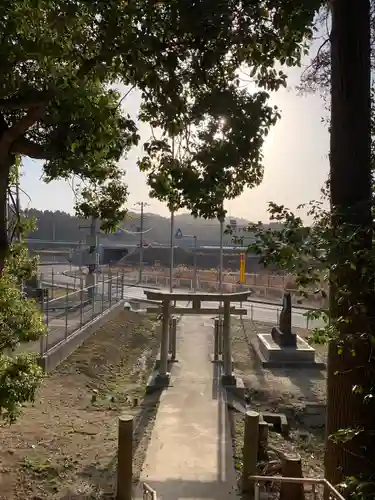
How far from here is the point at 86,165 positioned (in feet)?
13.4

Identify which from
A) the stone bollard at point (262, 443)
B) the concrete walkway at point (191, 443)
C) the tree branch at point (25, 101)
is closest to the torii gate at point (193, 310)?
the concrete walkway at point (191, 443)

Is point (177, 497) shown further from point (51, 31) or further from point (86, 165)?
point (51, 31)

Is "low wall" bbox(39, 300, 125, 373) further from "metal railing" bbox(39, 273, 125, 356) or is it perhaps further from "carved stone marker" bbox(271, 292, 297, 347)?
"carved stone marker" bbox(271, 292, 297, 347)

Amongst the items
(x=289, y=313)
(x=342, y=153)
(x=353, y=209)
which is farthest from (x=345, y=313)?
(x=289, y=313)

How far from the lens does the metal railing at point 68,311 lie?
32.1 ft

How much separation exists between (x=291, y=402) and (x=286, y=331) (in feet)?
13.2

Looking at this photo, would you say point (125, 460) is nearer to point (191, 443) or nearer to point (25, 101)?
point (191, 443)

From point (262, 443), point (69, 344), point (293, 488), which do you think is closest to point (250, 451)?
point (262, 443)

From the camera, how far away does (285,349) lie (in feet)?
45.0

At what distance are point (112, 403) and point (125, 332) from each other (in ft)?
22.8

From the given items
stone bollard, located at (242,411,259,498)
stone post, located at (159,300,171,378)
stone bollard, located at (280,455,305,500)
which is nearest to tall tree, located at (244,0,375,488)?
stone bollard, located at (280,455,305,500)

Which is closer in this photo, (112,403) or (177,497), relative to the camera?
(177,497)

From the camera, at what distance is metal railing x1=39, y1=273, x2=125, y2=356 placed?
978 centimetres

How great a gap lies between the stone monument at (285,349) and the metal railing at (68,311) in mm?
5342
